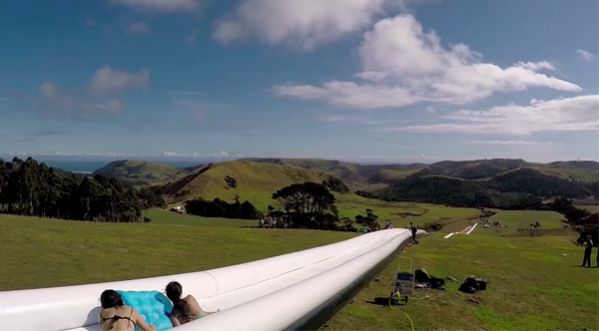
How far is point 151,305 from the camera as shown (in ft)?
24.9

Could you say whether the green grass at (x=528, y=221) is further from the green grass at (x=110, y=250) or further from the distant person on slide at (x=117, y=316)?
the distant person on slide at (x=117, y=316)

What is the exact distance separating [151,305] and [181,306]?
56 centimetres

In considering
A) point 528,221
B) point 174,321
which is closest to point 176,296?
point 174,321

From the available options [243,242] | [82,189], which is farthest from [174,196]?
[243,242]

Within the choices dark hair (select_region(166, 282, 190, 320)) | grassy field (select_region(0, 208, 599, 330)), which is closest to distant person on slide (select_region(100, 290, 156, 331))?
dark hair (select_region(166, 282, 190, 320))

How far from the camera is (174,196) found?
17725cm

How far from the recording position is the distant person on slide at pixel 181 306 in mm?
7734

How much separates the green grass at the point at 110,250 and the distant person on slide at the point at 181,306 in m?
6.02

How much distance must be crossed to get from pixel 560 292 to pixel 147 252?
55.2 ft

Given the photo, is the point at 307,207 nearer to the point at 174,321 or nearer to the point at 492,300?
the point at 492,300

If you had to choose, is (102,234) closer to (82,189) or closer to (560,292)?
(560,292)

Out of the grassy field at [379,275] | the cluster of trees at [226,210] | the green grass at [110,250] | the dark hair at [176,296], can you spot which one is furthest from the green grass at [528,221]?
the dark hair at [176,296]

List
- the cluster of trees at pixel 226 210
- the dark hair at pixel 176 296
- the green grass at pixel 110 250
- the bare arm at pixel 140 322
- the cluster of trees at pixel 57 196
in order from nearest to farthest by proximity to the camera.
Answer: the bare arm at pixel 140 322
the dark hair at pixel 176 296
the green grass at pixel 110 250
the cluster of trees at pixel 57 196
the cluster of trees at pixel 226 210

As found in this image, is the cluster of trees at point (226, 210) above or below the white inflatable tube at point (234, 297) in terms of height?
below
